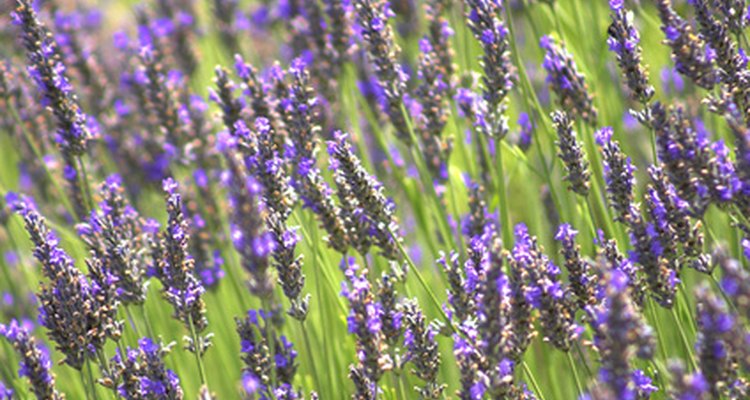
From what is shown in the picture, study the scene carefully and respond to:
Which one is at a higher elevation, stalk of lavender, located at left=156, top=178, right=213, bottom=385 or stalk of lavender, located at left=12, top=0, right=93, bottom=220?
stalk of lavender, located at left=12, top=0, right=93, bottom=220

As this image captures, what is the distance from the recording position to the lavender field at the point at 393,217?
2285 millimetres

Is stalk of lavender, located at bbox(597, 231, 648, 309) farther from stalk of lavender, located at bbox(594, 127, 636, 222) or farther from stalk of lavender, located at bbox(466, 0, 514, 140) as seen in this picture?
stalk of lavender, located at bbox(466, 0, 514, 140)

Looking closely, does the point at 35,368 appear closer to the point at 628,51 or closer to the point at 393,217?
the point at 393,217

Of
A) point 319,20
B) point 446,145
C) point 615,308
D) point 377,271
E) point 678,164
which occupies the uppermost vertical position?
point 319,20

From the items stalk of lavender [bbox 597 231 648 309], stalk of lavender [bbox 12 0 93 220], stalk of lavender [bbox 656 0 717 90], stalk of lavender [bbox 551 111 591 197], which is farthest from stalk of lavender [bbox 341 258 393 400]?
stalk of lavender [bbox 12 0 93 220]

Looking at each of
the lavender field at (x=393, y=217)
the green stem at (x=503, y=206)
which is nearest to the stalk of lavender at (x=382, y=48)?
the lavender field at (x=393, y=217)

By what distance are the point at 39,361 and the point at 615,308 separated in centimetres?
164

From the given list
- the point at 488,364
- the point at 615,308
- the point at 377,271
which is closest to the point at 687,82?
the point at 377,271

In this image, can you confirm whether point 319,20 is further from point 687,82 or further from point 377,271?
point 687,82

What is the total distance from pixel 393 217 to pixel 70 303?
1.08m

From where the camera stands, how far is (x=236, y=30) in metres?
5.36

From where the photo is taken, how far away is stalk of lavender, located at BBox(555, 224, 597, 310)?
2420mm

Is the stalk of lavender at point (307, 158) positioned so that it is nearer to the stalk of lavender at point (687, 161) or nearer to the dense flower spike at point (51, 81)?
the dense flower spike at point (51, 81)

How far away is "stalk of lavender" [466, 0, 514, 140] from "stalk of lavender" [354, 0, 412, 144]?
1.15 ft
